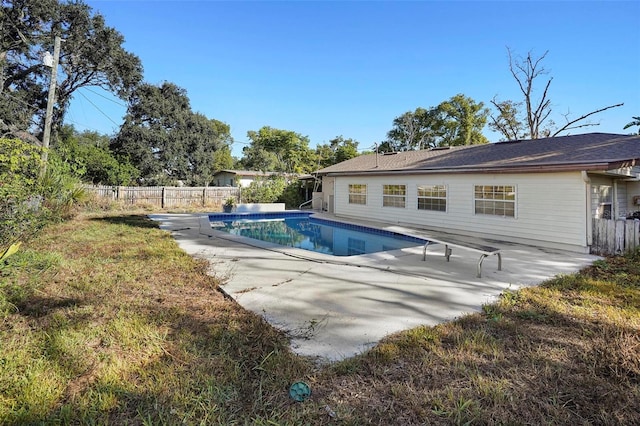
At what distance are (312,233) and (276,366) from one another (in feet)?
34.4

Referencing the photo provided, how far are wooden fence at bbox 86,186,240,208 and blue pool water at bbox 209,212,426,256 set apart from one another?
580cm

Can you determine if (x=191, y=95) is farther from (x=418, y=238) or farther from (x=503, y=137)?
(x=503, y=137)

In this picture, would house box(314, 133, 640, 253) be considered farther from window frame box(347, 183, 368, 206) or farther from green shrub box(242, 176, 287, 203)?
green shrub box(242, 176, 287, 203)

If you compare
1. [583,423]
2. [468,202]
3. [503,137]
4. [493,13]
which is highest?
[493,13]

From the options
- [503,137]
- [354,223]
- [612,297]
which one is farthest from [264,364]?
[503,137]

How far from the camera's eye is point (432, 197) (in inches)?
469

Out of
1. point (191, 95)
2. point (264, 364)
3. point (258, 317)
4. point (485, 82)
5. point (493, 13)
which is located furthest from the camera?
point (191, 95)

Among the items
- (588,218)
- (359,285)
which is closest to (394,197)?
(588,218)

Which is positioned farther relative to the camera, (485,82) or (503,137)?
(503,137)

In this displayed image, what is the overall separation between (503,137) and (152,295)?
32.3 meters

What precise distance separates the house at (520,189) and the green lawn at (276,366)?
14.6 ft

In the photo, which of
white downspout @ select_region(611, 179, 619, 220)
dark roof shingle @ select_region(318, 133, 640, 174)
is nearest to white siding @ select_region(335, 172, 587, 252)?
dark roof shingle @ select_region(318, 133, 640, 174)

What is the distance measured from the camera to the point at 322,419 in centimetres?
212

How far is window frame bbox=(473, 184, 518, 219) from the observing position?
9398mm
